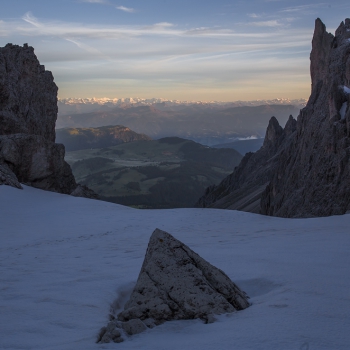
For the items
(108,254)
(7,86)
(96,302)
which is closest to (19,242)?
(108,254)

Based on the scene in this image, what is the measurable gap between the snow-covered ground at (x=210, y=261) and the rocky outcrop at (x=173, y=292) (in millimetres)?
170

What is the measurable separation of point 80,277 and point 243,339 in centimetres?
447

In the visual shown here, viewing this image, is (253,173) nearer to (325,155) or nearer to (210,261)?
(325,155)

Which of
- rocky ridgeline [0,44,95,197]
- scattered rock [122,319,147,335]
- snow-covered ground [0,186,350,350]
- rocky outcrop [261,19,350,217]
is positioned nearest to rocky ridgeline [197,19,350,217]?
rocky outcrop [261,19,350,217]

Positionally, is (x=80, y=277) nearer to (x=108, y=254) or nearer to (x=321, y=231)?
(x=108, y=254)

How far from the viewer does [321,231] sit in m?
11.7

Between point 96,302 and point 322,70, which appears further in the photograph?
point 322,70

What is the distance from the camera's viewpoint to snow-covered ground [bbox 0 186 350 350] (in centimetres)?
466

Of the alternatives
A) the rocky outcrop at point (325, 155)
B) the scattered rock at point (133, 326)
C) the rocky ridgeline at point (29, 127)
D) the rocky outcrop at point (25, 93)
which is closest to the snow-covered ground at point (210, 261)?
the scattered rock at point (133, 326)

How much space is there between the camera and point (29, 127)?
35.2m

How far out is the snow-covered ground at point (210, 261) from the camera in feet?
15.3

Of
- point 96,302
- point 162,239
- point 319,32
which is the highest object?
point 319,32

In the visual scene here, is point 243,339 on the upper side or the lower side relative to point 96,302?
upper

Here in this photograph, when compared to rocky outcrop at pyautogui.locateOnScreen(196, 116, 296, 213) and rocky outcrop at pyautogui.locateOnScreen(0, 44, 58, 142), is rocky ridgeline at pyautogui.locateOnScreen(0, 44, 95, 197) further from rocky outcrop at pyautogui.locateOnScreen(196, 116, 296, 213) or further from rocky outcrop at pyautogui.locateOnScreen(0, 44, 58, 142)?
rocky outcrop at pyautogui.locateOnScreen(196, 116, 296, 213)
